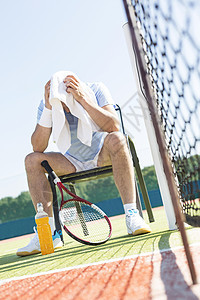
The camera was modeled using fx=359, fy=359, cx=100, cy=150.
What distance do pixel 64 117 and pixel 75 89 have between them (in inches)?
7.9

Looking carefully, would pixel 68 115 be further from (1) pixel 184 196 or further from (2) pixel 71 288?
(2) pixel 71 288

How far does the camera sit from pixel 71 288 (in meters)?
1.08

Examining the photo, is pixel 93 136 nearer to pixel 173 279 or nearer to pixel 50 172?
pixel 50 172

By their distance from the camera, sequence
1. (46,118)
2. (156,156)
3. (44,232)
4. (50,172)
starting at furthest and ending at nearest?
1. (46,118)
2. (50,172)
3. (44,232)
4. (156,156)

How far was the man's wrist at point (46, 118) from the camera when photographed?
97.1 inches

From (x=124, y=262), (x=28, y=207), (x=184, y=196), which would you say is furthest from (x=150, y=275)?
(x=28, y=207)

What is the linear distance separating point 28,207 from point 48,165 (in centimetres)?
1072

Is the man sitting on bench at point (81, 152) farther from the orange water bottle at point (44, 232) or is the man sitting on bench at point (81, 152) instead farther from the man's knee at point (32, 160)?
the orange water bottle at point (44, 232)

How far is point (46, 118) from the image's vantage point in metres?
2.50

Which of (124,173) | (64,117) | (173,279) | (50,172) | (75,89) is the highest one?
(75,89)

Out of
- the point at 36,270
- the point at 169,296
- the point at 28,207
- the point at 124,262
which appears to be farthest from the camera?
the point at 28,207

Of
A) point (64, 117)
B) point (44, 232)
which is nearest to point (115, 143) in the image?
point (64, 117)

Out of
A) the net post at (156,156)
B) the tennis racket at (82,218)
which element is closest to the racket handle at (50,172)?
the tennis racket at (82,218)

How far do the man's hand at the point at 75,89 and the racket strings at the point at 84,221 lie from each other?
69 cm
